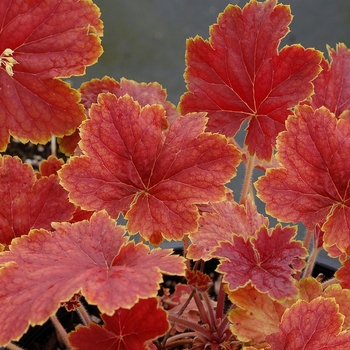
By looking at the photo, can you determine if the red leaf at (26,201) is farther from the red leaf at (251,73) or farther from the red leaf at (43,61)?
the red leaf at (251,73)

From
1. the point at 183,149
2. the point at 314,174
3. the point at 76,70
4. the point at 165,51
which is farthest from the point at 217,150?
the point at 165,51

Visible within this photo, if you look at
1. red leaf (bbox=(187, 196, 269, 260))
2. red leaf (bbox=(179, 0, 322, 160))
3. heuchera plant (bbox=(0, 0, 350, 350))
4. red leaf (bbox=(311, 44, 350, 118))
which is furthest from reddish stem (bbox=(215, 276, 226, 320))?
red leaf (bbox=(311, 44, 350, 118))

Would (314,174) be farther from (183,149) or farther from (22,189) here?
(22,189)

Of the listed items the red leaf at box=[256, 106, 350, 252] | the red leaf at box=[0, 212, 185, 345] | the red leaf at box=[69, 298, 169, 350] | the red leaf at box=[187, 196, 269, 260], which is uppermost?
the red leaf at box=[256, 106, 350, 252]

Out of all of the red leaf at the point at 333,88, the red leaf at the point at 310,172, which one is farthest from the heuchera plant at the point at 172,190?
the red leaf at the point at 333,88

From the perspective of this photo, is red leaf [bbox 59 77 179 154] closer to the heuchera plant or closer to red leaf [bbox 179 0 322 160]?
the heuchera plant

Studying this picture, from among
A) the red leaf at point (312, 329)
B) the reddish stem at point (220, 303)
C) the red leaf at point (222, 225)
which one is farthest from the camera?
the reddish stem at point (220, 303)

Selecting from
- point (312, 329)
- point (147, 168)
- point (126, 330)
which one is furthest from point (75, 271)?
point (312, 329)
